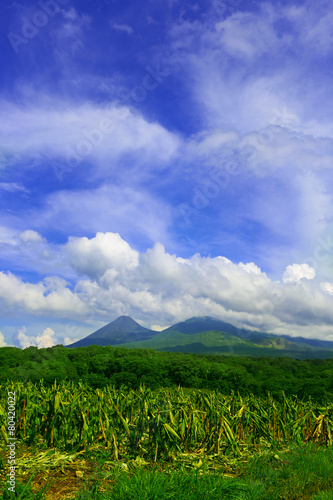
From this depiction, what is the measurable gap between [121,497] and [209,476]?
1.51m

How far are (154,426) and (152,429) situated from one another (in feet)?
0.23

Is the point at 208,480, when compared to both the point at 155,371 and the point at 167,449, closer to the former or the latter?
the point at 167,449

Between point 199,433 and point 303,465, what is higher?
point 199,433

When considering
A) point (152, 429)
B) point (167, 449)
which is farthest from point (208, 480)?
point (152, 429)

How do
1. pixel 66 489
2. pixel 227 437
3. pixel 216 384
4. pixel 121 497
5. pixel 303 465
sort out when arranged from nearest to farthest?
pixel 121 497 < pixel 66 489 < pixel 303 465 < pixel 227 437 < pixel 216 384

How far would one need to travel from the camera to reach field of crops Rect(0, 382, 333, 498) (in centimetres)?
557

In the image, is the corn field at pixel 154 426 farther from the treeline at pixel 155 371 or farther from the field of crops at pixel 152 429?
the treeline at pixel 155 371

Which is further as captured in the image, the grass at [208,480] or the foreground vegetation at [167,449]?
the foreground vegetation at [167,449]

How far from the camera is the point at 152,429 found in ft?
19.0

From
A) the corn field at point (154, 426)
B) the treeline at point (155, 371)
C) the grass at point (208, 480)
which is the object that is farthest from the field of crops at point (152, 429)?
the treeline at point (155, 371)

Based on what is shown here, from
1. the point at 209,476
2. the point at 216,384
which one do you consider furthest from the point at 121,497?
the point at 216,384

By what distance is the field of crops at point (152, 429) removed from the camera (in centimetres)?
557

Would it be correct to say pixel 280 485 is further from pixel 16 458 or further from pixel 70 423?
pixel 16 458

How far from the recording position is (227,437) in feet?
20.0
